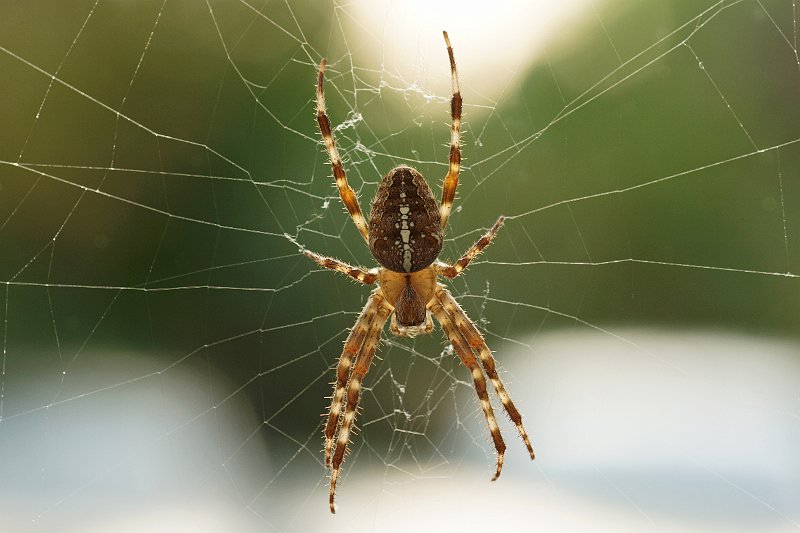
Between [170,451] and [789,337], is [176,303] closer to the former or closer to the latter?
[170,451]

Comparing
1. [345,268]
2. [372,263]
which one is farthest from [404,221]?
[372,263]

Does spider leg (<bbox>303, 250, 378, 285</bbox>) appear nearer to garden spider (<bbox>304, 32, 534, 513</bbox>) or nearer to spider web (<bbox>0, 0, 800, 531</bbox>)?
garden spider (<bbox>304, 32, 534, 513</bbox>)

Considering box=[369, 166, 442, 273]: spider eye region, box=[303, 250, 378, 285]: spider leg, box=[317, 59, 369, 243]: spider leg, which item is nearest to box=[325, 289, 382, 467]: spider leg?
box=[303, 250, 378, 285]: spider leg

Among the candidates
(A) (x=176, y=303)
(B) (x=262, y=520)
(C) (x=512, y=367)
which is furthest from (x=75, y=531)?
(C) (x=512, y=367)

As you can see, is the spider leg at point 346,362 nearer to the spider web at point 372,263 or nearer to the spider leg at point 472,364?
the spider leg at point 472,364

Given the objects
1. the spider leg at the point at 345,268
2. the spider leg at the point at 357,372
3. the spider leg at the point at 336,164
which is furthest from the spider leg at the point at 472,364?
the spider leg at the point at 336,164

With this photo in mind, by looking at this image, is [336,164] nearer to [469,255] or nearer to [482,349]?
[469,255]
